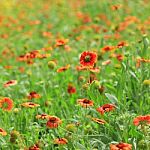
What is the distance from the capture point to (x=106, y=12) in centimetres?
697

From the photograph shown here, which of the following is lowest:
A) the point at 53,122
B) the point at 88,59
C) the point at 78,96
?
the point at 78,96

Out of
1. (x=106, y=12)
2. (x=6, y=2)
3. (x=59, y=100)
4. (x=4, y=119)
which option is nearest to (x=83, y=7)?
(x=106, y=12)

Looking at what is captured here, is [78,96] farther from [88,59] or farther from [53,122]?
[53,122]

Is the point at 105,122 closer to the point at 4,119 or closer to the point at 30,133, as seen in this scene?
the point at 30,133

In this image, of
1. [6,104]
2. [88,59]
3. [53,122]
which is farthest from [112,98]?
[6,104]

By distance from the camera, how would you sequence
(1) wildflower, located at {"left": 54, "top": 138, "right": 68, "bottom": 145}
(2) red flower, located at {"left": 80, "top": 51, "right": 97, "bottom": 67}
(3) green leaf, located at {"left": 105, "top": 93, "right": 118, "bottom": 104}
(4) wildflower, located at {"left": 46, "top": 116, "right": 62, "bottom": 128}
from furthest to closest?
(3) green leaf, located at {"left": 105, "top": 93, "right": 118, "bottom": 104} → (2) red flower, located at {"left": 80, "top": 51, "right": 97, "bottom": 67} → (4) wildflower, located at {"left": 46, "top": 116, "right": 62, "bottom": 128} → (1) wildflower, located at {"left": 54, "top": 138, "right": 68, "bottom": 145}

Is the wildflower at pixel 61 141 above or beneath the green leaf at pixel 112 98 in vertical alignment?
beneath

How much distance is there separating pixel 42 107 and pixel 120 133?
100cm

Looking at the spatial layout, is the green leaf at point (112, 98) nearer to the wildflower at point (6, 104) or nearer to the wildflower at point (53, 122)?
the wildflower at point (53, 122)

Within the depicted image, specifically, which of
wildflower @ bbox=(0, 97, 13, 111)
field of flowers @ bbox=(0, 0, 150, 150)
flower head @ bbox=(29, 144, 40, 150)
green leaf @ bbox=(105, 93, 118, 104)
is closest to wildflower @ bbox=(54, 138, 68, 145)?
field of flowers @ bbox=(0, 0, 150, 150)

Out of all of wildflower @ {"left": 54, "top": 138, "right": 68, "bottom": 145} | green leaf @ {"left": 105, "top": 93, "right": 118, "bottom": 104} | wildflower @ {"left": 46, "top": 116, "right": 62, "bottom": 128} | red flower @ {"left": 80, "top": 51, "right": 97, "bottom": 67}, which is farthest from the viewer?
green leaf @ {"left": 105, "top": 93, "right": 118, "bottom": 104}

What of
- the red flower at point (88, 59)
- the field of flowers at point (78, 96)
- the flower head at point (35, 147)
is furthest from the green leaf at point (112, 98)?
the flower head at point (35, 147)

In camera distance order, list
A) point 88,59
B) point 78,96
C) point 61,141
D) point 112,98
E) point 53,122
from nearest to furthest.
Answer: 1. point 61,141
2. point 53,122
3. point 88,59
4. point 112,98
5. point 78,96

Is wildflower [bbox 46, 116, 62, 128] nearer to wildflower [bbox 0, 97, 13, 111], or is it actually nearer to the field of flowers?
the field of flowers
